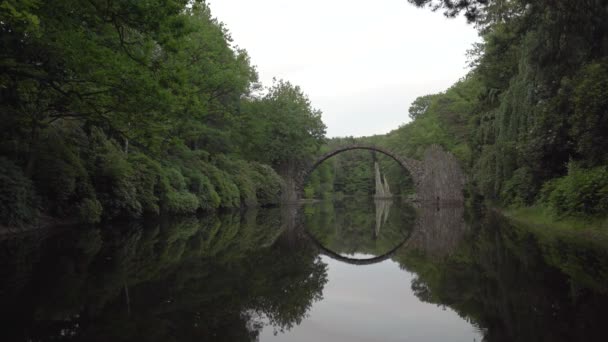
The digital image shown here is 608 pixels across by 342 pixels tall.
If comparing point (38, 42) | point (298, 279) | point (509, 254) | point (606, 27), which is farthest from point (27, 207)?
point (606, 27)

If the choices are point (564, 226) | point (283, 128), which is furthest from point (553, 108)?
point (283, 128)

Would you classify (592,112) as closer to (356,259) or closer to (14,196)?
(356,259)

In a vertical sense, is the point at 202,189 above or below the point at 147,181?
below

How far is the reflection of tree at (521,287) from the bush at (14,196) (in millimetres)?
8705

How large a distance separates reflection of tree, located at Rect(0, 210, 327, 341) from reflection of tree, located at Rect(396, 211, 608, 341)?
143 centimetres

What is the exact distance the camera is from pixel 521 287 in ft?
14.9

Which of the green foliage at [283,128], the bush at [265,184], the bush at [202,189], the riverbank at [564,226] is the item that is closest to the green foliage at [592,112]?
the riverbank at [564,226]

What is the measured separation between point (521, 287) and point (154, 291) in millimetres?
3800

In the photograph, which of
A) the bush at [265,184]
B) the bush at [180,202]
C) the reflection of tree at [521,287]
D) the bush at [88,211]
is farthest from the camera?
the bush at [265,184]

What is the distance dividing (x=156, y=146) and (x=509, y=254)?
Answer: 869 centimetres

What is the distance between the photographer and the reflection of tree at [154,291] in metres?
3.22

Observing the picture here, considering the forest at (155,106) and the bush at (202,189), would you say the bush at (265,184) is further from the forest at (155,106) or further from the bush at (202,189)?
the forest at (155,106)

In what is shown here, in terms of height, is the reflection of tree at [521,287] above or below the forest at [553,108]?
below

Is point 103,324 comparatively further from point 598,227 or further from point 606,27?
point 606,27
